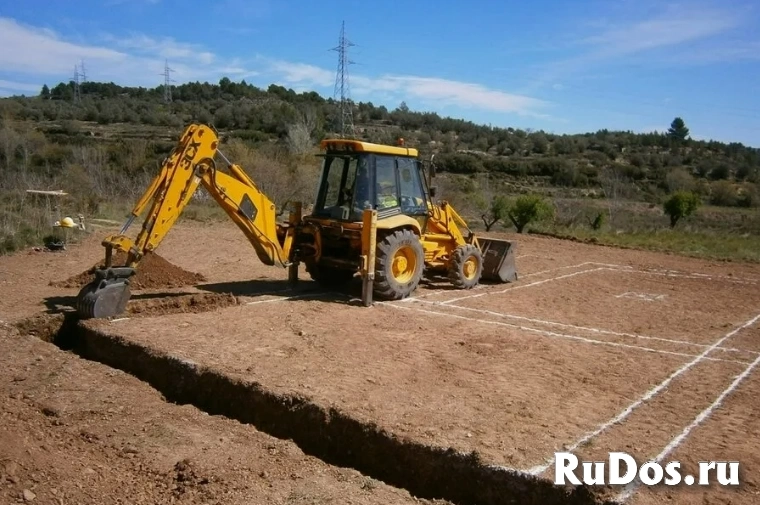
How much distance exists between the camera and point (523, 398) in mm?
6660

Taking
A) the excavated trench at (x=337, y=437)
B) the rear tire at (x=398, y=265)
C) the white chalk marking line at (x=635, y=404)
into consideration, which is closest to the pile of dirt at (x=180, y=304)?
the excavated trench at (x=337, y=437)

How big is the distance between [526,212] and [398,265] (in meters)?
13.8

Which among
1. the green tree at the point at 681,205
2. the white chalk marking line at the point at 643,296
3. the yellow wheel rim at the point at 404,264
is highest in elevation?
the green tree at the point at 681,205

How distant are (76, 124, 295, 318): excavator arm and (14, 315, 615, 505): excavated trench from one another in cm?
78

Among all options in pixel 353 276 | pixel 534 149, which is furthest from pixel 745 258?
pixel 534 149

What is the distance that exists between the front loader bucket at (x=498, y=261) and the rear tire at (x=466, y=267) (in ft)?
2.17

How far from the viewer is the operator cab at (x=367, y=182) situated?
437 inches

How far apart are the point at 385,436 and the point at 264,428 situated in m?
1.33

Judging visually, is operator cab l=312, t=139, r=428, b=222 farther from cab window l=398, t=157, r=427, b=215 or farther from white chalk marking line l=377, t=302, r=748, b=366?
white chalk marking line l=377, t=302, r=748, b=366

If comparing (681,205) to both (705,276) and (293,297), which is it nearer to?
(705,276)

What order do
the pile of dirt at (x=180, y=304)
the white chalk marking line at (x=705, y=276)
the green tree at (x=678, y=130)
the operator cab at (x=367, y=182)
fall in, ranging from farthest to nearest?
the green tree at (x=678, y=130)
the white chalk marking line at (x=705, y=276)
the operator cab at (x=367, y=182)
the pile of dirt at (x=180, y=304)

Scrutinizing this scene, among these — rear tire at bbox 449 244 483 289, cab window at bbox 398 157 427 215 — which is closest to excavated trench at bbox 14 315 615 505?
cab window at bbox 398 157 427 215

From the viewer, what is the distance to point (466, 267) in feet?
41.9

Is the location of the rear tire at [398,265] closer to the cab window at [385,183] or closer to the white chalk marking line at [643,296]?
the cab window at [385,183]
